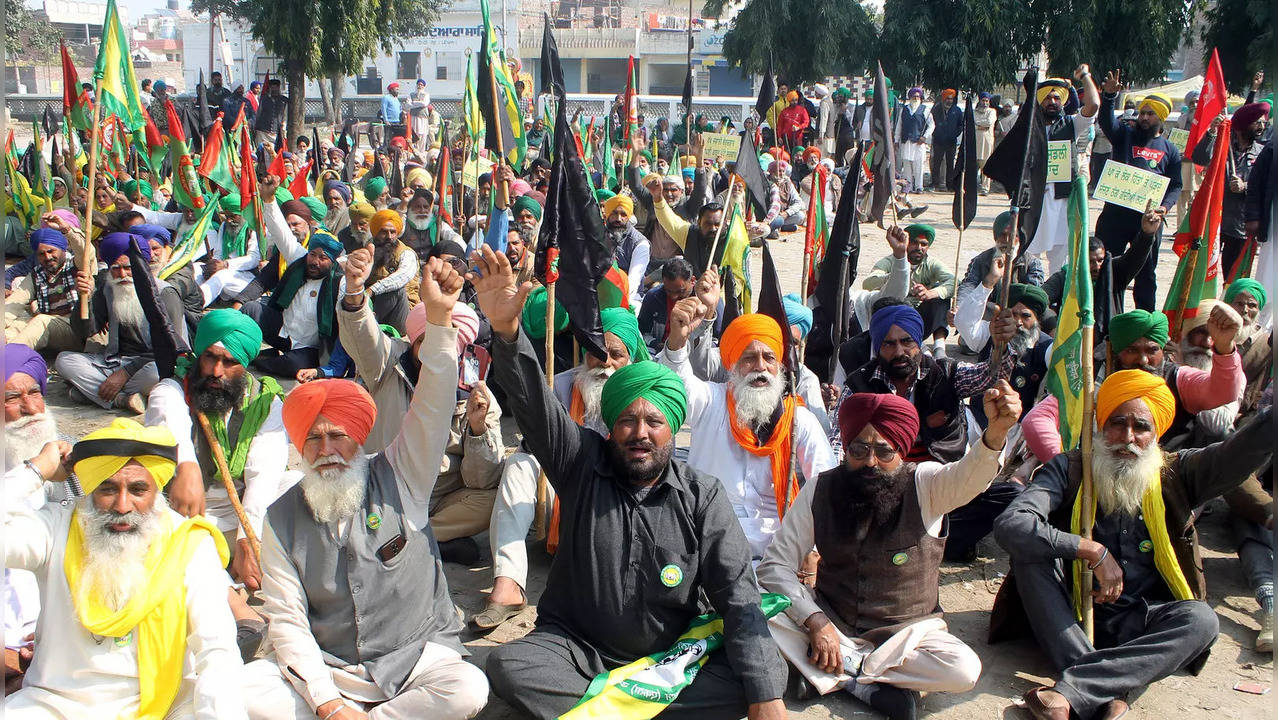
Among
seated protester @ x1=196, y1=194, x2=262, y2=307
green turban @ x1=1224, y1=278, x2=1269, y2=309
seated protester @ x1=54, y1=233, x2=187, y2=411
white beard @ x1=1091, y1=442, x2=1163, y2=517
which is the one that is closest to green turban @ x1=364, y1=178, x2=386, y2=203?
seated protester @ x1=196, y1=194, x2=262, y2=307

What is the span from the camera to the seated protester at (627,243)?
880 cm

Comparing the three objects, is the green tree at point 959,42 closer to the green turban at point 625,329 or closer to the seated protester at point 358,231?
the seated protester at point 358,231

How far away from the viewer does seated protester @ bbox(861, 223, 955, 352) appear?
7.02m

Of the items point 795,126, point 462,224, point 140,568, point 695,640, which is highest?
point 795,126

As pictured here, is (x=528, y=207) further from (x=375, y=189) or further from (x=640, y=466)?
(x=640, y=466)

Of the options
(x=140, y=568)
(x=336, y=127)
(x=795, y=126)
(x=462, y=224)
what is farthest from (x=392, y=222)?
(x=336, y=127)

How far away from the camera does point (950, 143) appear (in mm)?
19688

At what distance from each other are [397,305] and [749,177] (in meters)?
2.82

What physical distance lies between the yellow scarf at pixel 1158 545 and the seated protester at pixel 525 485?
1895 mm

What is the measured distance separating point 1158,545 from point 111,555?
360 cm

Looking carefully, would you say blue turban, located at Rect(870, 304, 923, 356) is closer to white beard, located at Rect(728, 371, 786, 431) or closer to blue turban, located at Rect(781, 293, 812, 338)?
white beard, located at Rect(728, 371, 786, 431)

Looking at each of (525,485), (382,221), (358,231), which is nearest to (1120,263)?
(525,485)

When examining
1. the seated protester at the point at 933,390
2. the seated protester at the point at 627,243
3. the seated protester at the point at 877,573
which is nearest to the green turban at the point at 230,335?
the seated protester at the point at 877,573

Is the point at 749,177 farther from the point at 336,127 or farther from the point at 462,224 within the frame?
the point at 336,127
